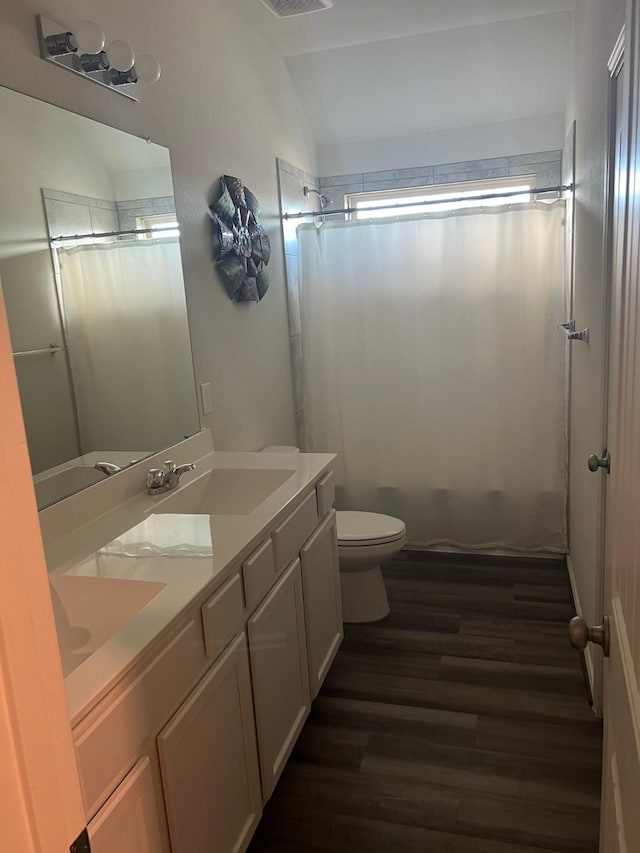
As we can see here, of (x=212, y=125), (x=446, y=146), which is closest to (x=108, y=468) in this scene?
(x=212, y=125)

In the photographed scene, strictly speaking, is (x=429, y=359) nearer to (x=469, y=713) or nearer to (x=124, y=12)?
(x=469, y=713)

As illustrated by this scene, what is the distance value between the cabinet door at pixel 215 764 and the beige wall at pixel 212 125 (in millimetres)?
1201

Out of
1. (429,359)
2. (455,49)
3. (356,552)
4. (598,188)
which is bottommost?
(356,552)

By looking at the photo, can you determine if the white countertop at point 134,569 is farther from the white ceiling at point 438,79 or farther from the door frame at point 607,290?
the white ceiling at point 438,79

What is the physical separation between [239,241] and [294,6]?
0.91m

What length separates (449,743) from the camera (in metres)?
2.20

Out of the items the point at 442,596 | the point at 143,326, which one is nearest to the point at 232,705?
the point at 143,326

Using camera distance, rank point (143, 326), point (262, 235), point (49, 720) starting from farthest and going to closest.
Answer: point (262, 235) < point (143, 326) < point (49, 720)

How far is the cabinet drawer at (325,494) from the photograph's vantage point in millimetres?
2385

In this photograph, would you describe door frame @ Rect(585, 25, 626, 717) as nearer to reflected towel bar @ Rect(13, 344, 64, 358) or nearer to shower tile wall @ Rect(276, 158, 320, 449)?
reflected towel bar @ Rect(13, 344, 64, 358)

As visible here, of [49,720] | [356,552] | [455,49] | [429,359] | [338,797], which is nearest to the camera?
[49,720]

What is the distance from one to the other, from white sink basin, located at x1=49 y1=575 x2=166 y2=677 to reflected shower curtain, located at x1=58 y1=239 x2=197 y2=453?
1.66ft

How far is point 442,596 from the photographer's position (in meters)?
3.23

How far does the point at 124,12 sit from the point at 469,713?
256 cm
